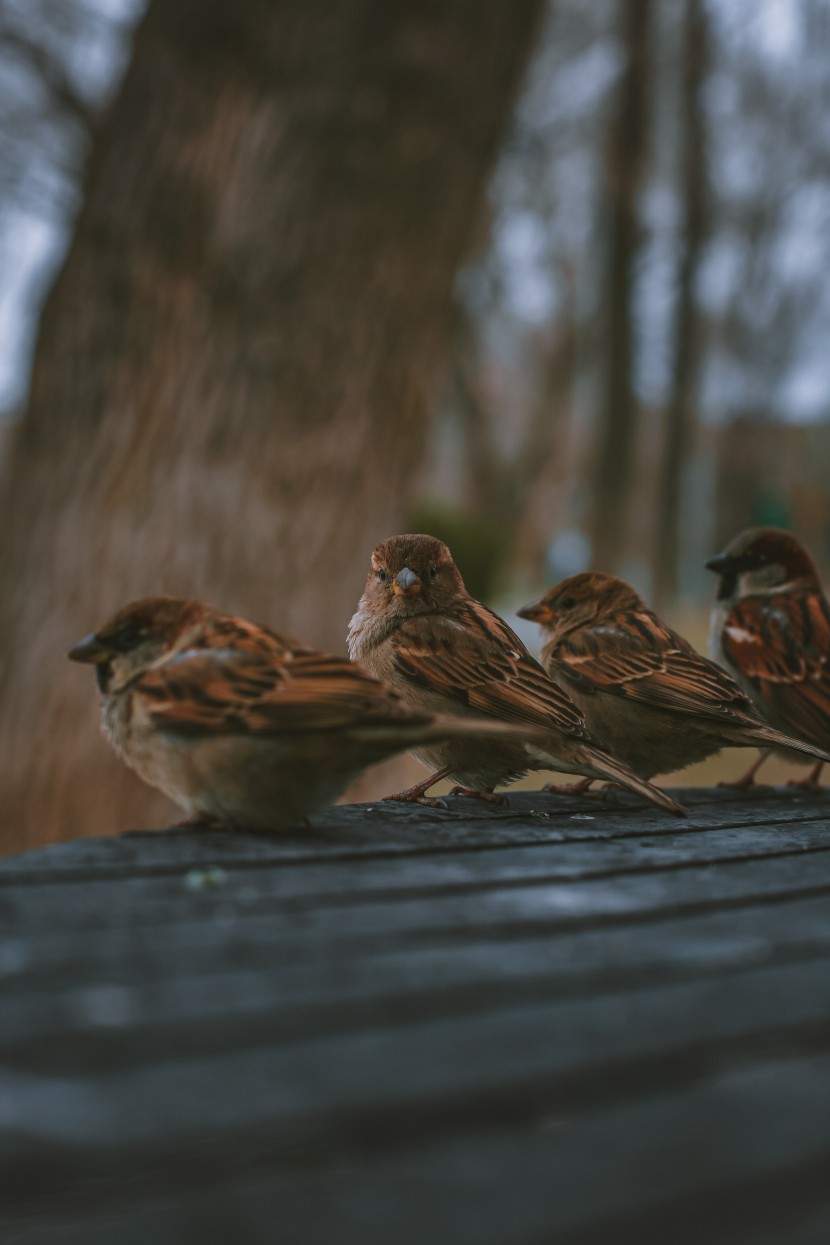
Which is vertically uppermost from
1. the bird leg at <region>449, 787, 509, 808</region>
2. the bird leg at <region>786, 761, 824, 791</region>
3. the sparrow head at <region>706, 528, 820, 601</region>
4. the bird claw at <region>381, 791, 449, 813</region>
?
the sparrow head at <region>706, 528, 820, 601</region>

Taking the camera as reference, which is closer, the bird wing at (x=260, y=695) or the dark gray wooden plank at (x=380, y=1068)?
the dark gray wooden plank at (x=380, y=1068)

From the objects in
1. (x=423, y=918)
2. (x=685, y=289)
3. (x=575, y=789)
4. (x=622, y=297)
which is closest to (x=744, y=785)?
(x=575, y=789)

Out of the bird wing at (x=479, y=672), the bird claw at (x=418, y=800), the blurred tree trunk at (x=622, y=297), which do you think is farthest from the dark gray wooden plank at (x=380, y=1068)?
the blurred tree trunk at (x=622, y=297)

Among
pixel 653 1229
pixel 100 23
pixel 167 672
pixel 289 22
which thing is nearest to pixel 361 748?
pixel 167 672

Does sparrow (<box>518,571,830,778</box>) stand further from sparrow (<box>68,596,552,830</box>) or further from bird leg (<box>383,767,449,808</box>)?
sparrow (<box>68,596,552,830</box>)

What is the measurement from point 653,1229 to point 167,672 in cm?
140

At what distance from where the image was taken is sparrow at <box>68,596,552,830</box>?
199 cm

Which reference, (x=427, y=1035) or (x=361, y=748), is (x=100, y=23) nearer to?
(x=361, y=748)

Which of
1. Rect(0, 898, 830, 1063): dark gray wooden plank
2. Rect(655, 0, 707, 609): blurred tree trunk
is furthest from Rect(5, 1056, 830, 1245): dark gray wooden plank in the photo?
Rect(655, 0, 707, 609): blurred tree trunk

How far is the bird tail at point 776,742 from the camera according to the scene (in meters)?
2.69

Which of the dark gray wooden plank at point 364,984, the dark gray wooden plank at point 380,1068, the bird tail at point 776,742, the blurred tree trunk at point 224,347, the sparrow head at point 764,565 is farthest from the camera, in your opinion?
the blurred tree trunk at point 224,347

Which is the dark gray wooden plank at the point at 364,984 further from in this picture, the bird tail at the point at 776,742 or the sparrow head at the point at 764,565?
the sparrow head at the point at 764,565

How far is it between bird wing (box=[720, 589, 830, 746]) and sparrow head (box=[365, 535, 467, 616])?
814 millimetres

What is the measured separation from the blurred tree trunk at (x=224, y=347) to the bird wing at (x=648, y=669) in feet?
6.17
